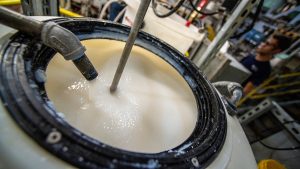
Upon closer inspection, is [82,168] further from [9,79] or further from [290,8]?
[290,8]

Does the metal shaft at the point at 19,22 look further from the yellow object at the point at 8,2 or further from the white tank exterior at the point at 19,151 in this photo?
the yellow object at the point at 8,2

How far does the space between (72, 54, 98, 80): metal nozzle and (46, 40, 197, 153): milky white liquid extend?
0.17ft

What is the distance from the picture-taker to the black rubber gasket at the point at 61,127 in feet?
1.36

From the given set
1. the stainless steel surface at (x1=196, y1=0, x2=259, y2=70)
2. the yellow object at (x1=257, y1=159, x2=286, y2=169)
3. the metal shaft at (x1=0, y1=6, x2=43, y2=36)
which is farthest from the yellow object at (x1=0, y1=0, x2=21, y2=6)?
the yellow object at (x1=257, y1=159, x2=286, y2=169)

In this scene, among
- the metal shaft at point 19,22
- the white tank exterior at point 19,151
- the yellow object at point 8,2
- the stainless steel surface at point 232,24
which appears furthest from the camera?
the stainless steel surface at point 232,24

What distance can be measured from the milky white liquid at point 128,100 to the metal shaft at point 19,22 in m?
0.18

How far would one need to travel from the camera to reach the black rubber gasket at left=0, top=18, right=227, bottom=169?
0.42m

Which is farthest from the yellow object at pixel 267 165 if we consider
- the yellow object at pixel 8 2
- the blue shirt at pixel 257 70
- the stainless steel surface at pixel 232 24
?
the blue shirt at pixel 257 70

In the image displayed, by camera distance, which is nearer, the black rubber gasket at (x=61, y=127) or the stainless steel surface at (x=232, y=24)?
the black rubber gasket at (x=61, y=127)

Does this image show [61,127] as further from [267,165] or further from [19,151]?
[267,165]

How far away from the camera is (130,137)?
0.71 metres

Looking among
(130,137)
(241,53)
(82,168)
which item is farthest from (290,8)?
(82,168)

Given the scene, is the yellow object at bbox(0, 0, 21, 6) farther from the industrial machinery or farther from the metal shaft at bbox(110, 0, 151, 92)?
the metal shaft at bbox(110, 0, 151, 92)

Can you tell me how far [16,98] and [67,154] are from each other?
18 cm
